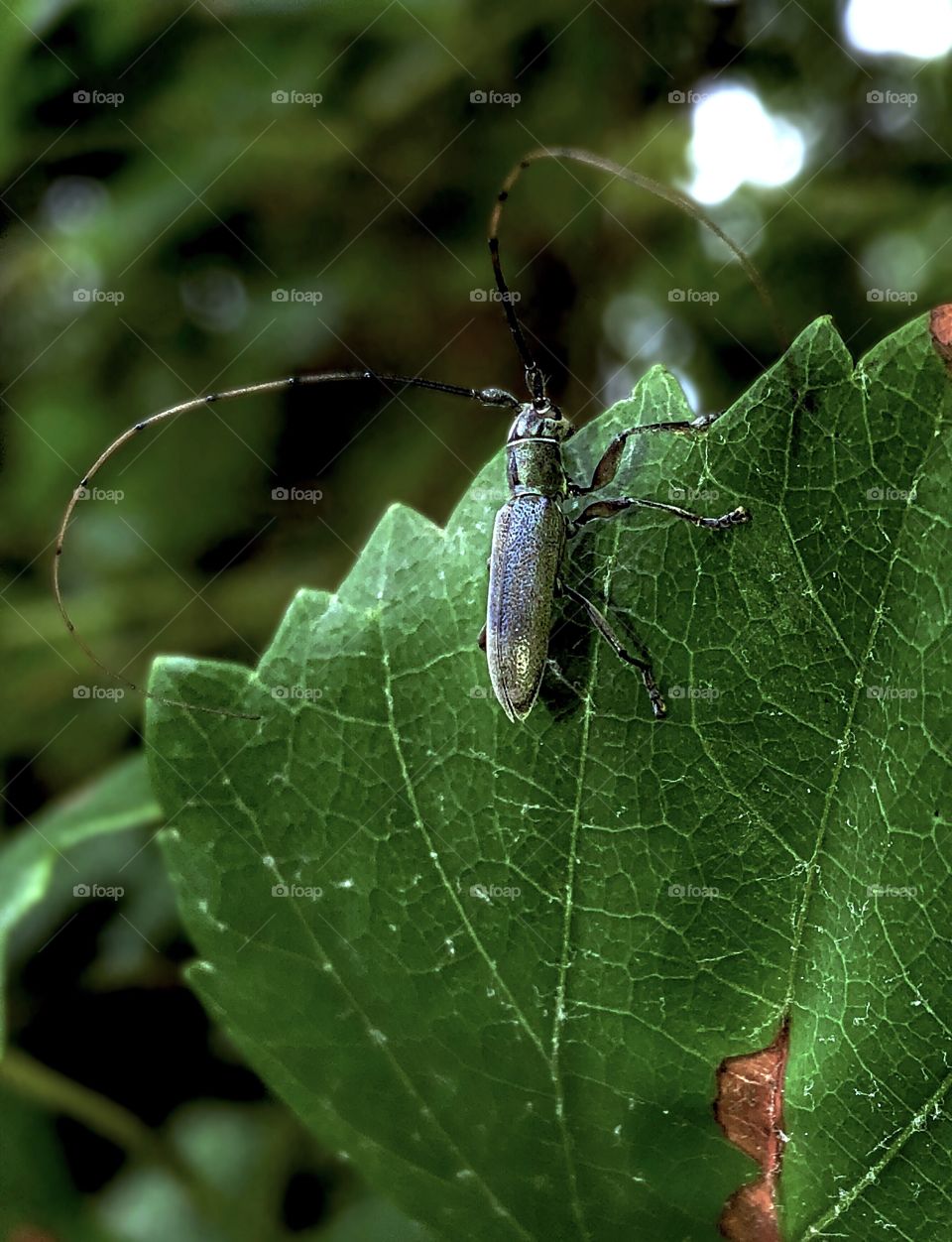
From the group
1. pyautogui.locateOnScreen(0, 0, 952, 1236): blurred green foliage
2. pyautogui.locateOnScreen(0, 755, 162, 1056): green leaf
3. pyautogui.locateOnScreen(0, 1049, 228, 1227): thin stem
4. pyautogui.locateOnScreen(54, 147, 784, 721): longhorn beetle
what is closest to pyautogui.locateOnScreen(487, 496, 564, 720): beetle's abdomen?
pyautogui.locateOnScreen(54, 147, 784, 721): longhorn beetle

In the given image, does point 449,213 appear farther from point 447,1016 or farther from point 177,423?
point 447,1016

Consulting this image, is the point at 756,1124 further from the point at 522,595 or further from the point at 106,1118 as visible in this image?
the point at 106,1118

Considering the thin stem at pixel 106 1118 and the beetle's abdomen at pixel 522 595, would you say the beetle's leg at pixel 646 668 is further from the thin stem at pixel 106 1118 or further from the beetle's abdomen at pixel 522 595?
the thin stem at pixel 106 1118

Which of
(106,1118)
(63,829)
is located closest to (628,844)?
(63,829)

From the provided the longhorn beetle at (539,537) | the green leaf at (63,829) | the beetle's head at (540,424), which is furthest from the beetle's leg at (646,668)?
the green leaf at (63,829)

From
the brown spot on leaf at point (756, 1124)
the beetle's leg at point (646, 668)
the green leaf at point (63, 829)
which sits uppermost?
the beetle's leg at point (646, 668)

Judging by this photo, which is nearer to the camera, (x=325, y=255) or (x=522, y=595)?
(x=522, y=595)
